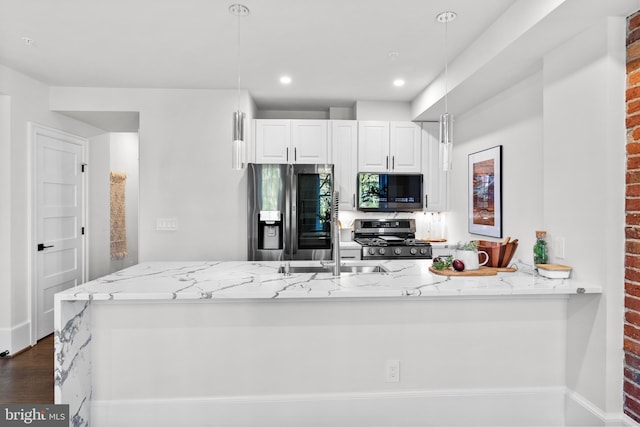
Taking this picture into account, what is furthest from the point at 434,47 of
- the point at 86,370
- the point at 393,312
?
the point at 86,370

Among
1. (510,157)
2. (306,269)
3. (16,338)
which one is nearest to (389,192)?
(510,157)

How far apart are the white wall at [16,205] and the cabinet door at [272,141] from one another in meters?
2.15

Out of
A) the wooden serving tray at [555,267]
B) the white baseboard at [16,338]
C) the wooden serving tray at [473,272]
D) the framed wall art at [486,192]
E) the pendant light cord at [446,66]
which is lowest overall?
the white baseboard at [16,338]

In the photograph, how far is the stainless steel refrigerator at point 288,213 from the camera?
365 centimetres

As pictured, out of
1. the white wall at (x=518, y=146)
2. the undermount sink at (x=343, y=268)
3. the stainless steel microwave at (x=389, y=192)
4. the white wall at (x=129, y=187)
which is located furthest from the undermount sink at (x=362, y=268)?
the white wall at (x=129, y=187)

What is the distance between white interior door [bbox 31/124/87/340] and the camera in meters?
3.55

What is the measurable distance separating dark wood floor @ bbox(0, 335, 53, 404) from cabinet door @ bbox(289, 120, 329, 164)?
9.39 ft

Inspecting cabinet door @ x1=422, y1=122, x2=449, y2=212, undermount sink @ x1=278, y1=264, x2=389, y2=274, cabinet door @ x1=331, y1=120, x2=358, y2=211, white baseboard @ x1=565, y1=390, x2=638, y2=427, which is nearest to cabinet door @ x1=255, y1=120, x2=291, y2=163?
cabinet door @ x1=331, y1=120, x2=358, y2=211

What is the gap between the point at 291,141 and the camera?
13.2 feet

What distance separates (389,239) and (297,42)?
2297 mm

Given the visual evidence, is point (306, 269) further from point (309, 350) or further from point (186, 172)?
point (186, 172)

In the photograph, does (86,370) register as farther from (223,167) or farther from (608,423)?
(608,423)

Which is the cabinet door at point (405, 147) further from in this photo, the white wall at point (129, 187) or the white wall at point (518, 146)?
the white wall at point (129, 187)

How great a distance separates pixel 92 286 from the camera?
190cm
